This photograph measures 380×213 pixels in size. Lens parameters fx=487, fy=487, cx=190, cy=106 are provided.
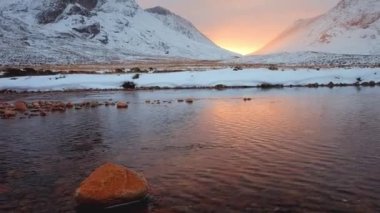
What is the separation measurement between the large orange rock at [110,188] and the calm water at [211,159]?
37 cm

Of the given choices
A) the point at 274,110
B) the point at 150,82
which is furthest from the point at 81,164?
the point at 150,82

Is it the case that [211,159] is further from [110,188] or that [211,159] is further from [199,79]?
[199,79]

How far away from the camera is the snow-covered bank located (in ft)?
187

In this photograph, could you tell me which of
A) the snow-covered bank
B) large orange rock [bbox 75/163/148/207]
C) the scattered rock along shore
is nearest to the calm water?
large orange rock [bbox 75/163/148/207]

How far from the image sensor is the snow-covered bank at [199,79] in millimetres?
56969

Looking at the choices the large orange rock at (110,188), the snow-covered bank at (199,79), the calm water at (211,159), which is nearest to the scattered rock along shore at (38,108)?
the calm water at (211,159)

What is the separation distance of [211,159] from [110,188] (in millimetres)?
4896

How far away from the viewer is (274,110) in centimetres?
2850

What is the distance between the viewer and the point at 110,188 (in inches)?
403

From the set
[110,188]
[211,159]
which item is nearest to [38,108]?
[211,159]

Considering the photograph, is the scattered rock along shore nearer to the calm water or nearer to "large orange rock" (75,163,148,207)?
the calm water

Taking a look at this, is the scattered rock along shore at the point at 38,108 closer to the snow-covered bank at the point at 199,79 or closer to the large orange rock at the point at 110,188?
the large orange rock at the point at 110,188

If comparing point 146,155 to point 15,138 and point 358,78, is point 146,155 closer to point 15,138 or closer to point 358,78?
point 15,138

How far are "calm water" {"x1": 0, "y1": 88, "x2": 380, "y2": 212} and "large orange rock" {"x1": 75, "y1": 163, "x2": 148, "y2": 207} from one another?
37 centimetres
